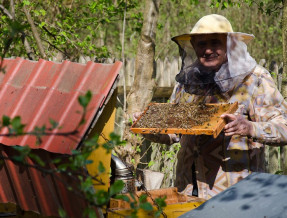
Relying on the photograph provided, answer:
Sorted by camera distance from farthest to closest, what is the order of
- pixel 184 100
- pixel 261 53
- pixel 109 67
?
pixel 261 53, pixel 184 100, pixel 109 67

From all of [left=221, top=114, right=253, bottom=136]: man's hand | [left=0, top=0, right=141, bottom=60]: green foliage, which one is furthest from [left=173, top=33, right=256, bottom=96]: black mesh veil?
→ [left=0, top=0, right=141, bottom=60]: green foliage

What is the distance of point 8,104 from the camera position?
336 cm

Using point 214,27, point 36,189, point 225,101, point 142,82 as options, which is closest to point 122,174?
point 36,189

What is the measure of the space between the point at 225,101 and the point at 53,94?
146 centimetres

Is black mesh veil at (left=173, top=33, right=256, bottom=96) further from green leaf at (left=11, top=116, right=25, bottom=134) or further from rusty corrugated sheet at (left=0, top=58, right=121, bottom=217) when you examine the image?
green leaf at (left=11, top=116, right=25, bottom=134)

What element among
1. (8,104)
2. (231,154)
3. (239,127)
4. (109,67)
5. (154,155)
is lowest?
(154,155)

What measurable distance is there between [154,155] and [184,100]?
3.60m

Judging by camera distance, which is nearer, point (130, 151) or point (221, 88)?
point (221, 88)

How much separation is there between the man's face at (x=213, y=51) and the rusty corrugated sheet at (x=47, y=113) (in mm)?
1107

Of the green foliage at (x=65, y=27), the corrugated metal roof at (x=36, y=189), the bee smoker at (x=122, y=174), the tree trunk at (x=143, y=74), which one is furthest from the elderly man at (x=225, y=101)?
the green foliage at (x=65, y=27)

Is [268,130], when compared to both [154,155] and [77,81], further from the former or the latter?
[154,155]

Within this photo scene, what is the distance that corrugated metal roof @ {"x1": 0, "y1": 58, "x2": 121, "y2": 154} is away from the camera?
288cm

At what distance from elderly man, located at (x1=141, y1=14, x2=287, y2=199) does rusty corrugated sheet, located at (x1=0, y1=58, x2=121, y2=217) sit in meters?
1.08

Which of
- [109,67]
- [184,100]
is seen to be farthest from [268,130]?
[109,67]
